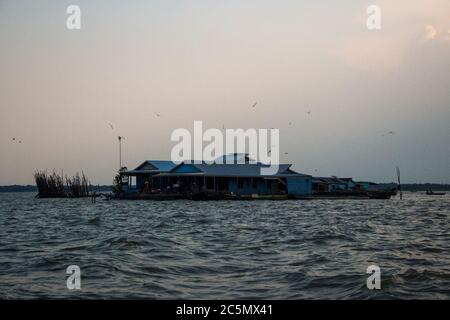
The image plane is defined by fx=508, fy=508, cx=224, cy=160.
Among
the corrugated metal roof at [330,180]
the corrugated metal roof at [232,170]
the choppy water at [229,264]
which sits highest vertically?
the corrugated metal roof at [232,170]

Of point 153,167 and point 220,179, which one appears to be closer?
point 220,179

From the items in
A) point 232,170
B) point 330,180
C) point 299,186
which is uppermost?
point 232,170

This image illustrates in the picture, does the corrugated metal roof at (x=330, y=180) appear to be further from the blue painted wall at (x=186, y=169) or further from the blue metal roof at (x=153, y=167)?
the blue painted wall at (x=186, y=169)

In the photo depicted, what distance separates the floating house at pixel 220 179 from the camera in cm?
5200

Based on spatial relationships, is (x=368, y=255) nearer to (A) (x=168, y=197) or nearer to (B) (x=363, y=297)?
(B) (x=363, y=297)

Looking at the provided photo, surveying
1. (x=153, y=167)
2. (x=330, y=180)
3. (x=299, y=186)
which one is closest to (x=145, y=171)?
(x=153, y=167)

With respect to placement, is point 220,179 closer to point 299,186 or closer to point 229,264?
point 299,186

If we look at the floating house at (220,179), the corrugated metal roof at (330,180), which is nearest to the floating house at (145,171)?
the floating house at (220,179)

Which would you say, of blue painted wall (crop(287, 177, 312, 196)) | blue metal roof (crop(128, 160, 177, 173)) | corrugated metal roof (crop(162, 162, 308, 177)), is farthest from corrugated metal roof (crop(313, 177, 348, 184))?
blue metal roof (crop(128, 160, 177, 173))

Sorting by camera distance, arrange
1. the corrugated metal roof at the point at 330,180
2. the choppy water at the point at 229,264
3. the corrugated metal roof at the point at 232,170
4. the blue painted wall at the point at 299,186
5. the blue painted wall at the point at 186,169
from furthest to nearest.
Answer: the corrugated metal roof at the point at 330,180, the blue painted wall at the point at 299,186, the blue painted wall at the point at 186,169, the corrugated metal roof at the point at 232,170, the choppy water at the point at 229,264

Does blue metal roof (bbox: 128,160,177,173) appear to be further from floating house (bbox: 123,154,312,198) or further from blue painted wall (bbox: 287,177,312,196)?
blue painted wall (bbox: 287,177,312,196)

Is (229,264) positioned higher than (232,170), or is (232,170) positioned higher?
(232,170)

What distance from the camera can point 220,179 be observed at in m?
54.7
